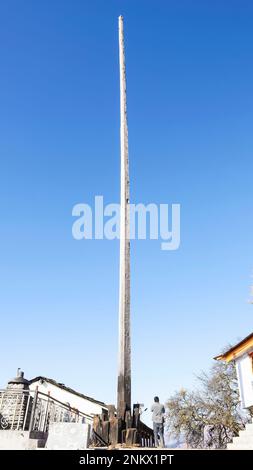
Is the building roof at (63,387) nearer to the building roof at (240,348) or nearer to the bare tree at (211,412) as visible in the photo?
the bare tree at (211,412)

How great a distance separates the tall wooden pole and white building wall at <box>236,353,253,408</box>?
6.29 meters

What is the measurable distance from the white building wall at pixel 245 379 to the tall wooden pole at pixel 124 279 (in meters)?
6.29

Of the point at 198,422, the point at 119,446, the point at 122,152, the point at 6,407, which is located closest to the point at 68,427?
the point at 119,446

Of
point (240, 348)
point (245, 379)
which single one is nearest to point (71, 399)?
point (245, 379)

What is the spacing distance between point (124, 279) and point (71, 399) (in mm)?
22092

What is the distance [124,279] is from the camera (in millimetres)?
8289

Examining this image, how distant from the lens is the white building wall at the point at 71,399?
26.3m

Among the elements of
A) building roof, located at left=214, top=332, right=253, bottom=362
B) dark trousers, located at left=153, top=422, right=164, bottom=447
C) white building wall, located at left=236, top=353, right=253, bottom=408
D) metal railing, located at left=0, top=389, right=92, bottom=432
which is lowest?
dark trousers, located at left=153, top=422, right=164, bottom=447

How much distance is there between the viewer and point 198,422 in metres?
25.9

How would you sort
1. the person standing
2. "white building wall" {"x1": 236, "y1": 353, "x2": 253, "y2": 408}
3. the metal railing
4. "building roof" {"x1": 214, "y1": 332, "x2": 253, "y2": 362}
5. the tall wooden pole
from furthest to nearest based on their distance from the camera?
the metal railing, "white building wall" {"x1": 236, "y1": 353, "x2": 253, "y2": 408}, "building roof" {"x1": 214, "y1": 332, "x2": 253, "y2": 362}, the person standing, the tall wooden pole

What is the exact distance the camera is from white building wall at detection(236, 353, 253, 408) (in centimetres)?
1166

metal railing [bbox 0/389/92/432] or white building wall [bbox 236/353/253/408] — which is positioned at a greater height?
white building wall [bbox 236/353/253/408]

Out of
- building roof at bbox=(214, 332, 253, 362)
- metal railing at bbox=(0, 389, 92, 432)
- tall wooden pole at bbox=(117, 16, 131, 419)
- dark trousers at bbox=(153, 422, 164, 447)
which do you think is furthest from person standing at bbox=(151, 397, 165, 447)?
metal railing at bbox=(0, 389, 92, 432)

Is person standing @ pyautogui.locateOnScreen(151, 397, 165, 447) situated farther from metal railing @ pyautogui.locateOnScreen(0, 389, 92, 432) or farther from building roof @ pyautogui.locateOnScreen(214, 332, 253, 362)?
metal railing @ pyautogui.locateOnScreen(0, 389, 92, 432)
